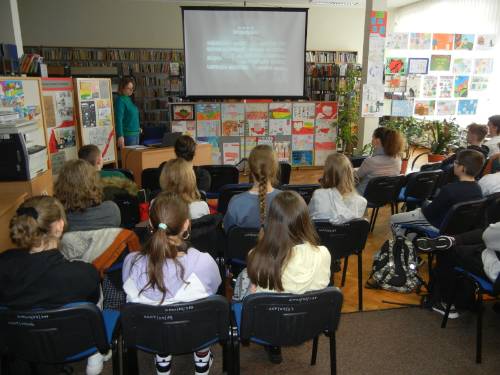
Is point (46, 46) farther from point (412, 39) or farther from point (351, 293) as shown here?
point (351, 293)

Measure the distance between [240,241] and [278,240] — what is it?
0.70 metres

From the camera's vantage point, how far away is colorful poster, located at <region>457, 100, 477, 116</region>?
8.21m

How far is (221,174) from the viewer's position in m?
4.25

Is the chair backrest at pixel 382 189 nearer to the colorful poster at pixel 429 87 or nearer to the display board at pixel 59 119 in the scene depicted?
the display board at pixel 59 119

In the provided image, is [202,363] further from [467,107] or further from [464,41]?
[467,107]

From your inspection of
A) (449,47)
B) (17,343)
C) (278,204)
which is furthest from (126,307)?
(449,47)

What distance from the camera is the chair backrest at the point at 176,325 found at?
5.46 ft

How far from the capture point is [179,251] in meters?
1.87

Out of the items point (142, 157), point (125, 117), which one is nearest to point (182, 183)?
point (142, 157)

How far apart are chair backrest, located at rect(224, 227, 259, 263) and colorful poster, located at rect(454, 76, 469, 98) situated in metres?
7.34

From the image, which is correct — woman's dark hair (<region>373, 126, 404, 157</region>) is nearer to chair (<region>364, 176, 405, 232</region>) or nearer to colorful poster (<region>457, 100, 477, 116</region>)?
chair (<region>364, 176, 405, 232</region>)

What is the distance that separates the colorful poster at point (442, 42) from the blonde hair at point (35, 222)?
7986 millimetres

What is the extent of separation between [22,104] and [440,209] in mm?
3420

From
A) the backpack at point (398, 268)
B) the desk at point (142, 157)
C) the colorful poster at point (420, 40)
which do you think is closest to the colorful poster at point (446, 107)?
the colorful poster at point (420, 40)
